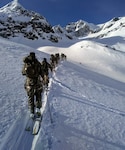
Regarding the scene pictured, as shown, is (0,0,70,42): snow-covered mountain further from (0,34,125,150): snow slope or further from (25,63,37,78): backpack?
(25,63,37,78): backpack

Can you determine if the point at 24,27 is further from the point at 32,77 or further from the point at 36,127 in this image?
the point at 36,127

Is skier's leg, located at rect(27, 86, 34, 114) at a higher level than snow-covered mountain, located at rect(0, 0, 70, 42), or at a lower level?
lower

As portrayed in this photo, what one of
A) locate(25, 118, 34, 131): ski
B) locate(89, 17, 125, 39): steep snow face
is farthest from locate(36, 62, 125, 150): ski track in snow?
locate(89, 17, 125, 39): steep snow face

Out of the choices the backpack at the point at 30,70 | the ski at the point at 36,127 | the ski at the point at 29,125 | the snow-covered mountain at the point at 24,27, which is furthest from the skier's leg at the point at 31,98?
the snow-covered mountain at the point at 24,27

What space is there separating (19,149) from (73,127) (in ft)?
7.12

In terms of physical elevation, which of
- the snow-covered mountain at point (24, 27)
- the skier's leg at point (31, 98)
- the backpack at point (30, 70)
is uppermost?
the snow-covered mountain at point (24, 27)

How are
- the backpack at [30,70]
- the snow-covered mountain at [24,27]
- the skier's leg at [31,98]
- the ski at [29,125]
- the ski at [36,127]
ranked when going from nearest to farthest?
1. the ski at [36,127]
2. the ski at [29,125]
3. the backpack at [30,70]
4. the skier's leg at [31,98]
5. the snow-covered mountain at [24,27]

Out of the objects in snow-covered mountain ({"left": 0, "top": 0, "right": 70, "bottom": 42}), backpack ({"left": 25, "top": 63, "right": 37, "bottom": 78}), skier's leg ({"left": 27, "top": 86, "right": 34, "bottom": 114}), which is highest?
snow-covered mountain ({"left": 0, "top": 0, "right": 70, "bottom": 42})

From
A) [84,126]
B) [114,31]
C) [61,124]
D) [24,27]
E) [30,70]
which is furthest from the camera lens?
[114,31]

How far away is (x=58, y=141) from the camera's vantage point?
217 inches

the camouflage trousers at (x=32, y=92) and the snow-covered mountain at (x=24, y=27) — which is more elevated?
the snow-covered mountain at (x=24, y=27)

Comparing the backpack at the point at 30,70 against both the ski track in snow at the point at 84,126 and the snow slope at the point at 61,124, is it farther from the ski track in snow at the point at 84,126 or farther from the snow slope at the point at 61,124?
the ski track in snow at the point at 84,126

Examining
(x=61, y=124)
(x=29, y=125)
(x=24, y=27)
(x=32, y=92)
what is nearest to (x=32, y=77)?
(x=32, y=92)

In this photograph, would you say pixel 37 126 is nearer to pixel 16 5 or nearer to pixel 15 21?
pixel 15 21
